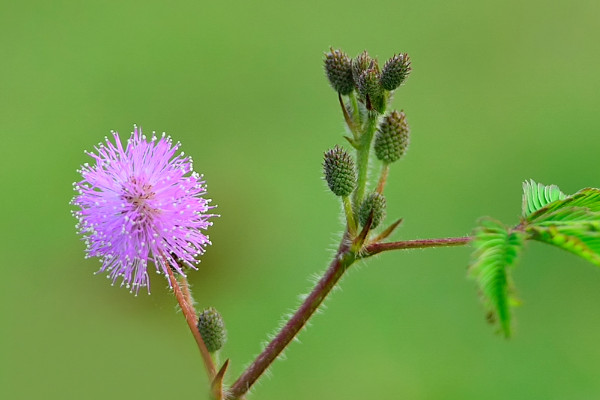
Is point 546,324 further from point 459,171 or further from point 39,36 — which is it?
point 39,36

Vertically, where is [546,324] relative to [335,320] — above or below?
above

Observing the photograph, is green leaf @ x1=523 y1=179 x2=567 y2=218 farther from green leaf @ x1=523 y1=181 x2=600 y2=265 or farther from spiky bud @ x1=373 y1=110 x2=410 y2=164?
spiky bud @ x1=373 y1=110 x2=410 y2=164

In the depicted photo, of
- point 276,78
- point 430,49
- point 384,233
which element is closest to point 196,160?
point 276,78

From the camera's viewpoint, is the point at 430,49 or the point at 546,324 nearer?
the point at 546,324

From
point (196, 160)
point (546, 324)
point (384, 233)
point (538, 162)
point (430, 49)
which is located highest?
point (430, 49)

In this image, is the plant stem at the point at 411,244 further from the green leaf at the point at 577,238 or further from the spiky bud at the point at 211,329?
the spiky bud at the point at 211,329

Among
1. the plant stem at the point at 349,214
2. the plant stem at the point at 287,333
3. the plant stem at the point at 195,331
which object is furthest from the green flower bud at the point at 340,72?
the plant stem at the point at 195,331
